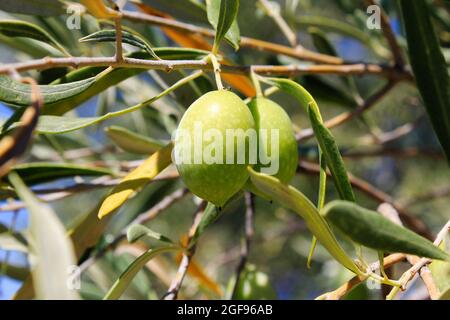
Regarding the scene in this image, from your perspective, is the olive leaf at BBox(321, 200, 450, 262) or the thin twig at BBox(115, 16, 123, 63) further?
the thin twig at BBox(115, 16, 123, 63)

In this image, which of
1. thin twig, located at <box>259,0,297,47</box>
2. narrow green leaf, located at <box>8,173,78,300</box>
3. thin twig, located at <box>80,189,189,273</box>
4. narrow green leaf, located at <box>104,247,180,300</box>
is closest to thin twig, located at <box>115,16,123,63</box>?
narrow green leaf, located at <box>104,247,180,300</box>

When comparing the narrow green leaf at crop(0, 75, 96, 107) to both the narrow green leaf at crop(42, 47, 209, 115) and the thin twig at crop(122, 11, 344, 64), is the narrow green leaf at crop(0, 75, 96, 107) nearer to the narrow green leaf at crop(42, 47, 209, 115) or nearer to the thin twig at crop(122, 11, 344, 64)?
the narrow green leaf at crop(42, 47, 209, 115)

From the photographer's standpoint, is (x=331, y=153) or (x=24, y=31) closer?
(x=331, y=153)

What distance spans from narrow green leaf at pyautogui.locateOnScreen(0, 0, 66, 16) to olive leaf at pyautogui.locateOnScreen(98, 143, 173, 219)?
0.43m

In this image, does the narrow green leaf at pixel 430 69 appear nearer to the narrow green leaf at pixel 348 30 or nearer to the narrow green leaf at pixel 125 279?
the narrow green leaf at pixel 125 279

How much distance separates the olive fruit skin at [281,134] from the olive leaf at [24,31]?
1.44 feet

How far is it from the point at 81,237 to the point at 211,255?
3164 mm

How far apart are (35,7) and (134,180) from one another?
481 millimetres

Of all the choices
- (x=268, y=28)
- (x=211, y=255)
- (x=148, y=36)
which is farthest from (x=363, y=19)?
(x=211, y=255)

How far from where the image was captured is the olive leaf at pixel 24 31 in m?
1.28

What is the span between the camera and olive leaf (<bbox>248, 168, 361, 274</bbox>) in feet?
2.70

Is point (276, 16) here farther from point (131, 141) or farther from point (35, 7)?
point (35, 7)

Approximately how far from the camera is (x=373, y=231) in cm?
80

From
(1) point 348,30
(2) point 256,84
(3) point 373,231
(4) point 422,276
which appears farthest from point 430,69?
(1) point 348,30
